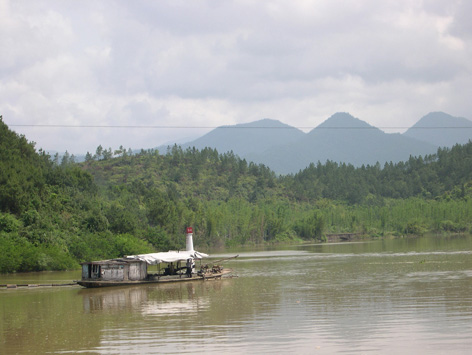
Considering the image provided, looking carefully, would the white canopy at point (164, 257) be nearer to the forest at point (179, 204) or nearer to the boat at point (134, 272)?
the boat at point (134, 272)

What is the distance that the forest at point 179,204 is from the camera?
51969mm

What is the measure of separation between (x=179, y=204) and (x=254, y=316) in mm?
82113

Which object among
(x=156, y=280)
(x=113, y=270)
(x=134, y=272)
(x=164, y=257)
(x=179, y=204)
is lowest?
(x=156, y=280)

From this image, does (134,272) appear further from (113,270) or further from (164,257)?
(164,257)

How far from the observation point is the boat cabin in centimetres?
3616

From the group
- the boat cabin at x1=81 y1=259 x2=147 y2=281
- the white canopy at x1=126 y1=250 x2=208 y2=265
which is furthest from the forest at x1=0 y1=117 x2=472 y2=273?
the white canopy at x1=126 y1=250 x2=208 y2=265

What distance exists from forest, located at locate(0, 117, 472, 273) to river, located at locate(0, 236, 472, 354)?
44.0 ft

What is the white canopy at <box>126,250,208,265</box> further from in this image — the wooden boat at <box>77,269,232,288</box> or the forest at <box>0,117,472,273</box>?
the forest at <box>0,117,472,273</box>

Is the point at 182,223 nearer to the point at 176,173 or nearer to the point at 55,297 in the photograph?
the point at 176,173

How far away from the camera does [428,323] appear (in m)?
19.6

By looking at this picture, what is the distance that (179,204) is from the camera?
104188mm

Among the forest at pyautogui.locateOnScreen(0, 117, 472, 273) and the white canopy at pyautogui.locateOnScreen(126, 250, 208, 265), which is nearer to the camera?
the white canopy at pyautogui.locateOnScreen(126, 250, 208, 265)

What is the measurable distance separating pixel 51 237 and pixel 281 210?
296 feet

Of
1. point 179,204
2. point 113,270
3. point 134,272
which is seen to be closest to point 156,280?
point 134,272
